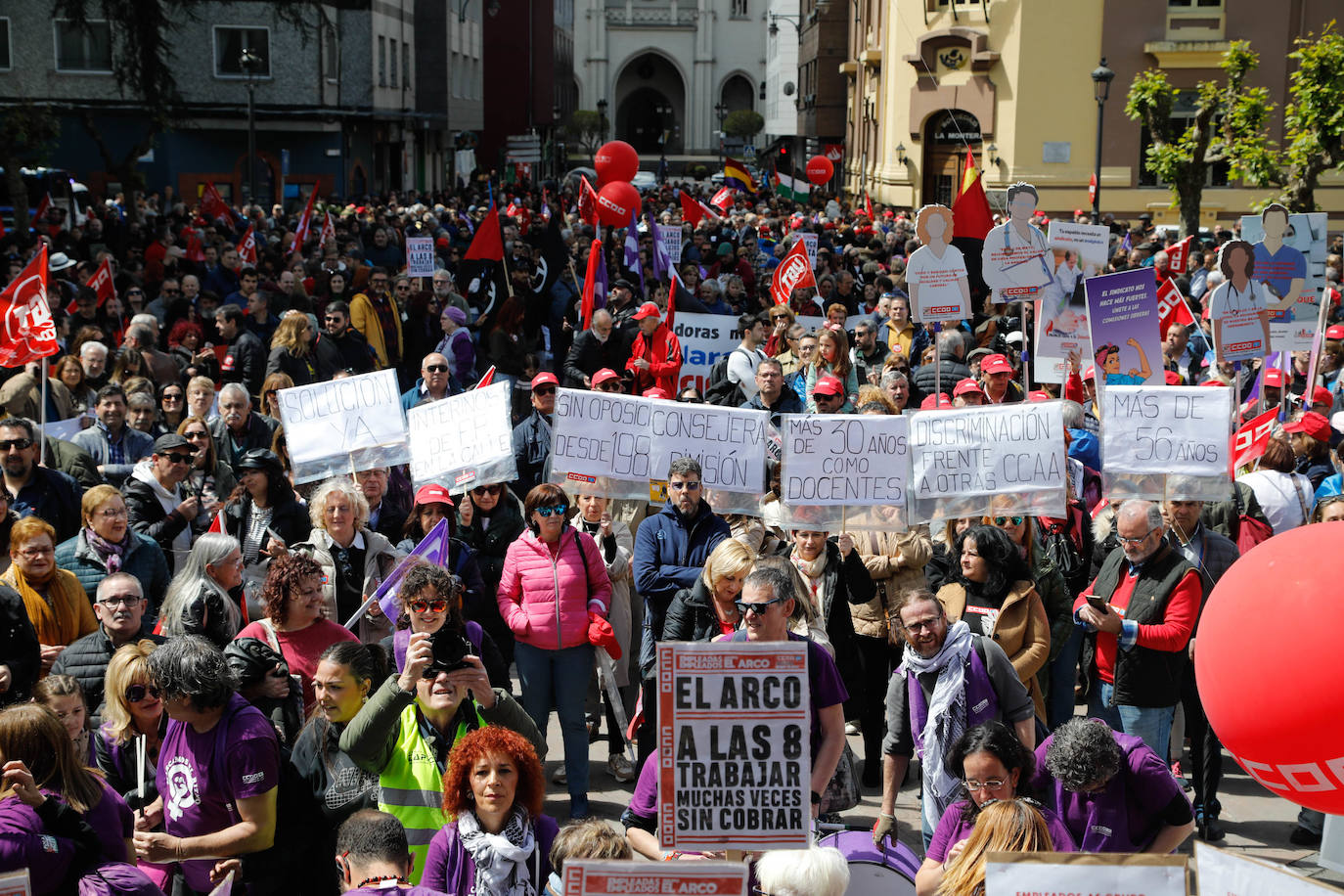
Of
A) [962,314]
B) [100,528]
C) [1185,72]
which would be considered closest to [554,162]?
[1185,72]

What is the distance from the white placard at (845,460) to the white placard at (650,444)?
18.8 inches

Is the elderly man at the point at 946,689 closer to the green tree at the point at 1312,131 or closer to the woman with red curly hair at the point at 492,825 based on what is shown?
the woman with red curly hair at the point at 492,825

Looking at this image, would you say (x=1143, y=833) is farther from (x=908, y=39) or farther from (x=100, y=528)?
(x=908, y=39)

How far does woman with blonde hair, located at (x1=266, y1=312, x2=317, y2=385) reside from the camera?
10.5m

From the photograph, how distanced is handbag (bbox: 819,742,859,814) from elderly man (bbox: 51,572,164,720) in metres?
2.60

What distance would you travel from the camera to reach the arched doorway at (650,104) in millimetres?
98750

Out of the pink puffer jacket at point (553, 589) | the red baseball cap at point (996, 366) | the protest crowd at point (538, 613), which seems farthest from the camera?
the red baseball cap at point (996, 366)

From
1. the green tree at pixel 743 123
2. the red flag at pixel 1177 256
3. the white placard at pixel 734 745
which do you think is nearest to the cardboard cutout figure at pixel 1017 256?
the red flag at pixel 1177 256

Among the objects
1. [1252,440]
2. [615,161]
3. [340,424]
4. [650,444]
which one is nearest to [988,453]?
[650,444]

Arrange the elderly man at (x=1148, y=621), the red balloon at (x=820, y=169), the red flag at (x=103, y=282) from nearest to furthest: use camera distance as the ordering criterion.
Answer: the elderly man at (x=1148, y=621) → the red flag at (x=103, y=282) → the red balloon at (x=820, y=169)

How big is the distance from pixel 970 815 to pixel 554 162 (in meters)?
61.3

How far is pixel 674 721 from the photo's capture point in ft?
13.0

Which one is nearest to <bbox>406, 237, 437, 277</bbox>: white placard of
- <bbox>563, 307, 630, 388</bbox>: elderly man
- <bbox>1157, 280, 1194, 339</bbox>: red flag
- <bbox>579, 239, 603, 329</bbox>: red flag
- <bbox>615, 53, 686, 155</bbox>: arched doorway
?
<bbox>579, 239, 603, 329</bbox>: red flag

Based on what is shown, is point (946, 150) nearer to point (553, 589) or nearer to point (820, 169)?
point (820, 169)
